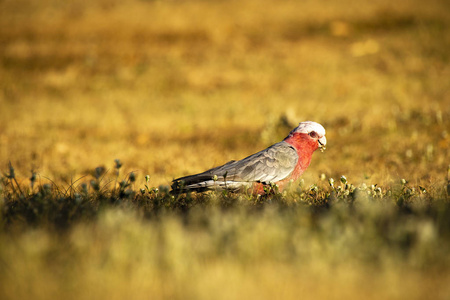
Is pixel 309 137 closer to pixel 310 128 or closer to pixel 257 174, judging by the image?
Result: pixel 310 128

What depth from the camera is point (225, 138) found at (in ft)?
32.3

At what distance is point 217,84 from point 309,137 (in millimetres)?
9851

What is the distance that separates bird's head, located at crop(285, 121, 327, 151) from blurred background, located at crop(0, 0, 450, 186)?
3.79 ft

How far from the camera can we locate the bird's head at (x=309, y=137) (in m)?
4.77

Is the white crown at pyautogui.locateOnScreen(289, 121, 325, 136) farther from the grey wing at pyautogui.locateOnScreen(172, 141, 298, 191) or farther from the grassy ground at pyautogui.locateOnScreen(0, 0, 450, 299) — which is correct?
the grassy ground at pyautogui.locateOnScreen(0, 0, 450, 299)

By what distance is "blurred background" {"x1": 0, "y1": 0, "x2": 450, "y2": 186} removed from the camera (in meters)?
8.32

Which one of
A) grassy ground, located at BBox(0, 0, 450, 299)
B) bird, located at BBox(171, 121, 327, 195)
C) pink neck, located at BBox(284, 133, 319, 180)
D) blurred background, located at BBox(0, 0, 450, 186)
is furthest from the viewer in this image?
blurred background, located at BBox(0, 0, 450, 186)

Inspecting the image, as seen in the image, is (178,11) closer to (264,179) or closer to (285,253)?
(264,179)

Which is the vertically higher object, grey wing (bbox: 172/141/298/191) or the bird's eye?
the bird's eye

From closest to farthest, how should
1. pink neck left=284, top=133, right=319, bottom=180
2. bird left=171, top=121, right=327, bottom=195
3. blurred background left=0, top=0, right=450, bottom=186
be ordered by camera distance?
bird left=171, top=121, right=327, bottom=195, pink neck left=284, top=133, right=319, bottom=180, blurred background left=0, top=0, right=450, bottom=186

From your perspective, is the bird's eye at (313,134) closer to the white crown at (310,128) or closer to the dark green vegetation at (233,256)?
the white crown at (310,128)

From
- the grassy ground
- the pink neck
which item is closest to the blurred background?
the grassy ground

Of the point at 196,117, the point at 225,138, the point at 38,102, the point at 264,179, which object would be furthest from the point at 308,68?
the point at 264,179

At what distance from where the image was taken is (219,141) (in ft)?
31.7
